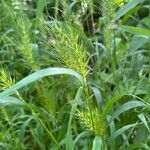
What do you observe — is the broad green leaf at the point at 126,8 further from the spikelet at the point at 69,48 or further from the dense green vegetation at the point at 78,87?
the spikelet at the point at 69,48

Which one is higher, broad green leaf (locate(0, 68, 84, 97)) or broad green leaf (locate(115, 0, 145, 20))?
broad green leaf (locate(115, 0, 145, 20))

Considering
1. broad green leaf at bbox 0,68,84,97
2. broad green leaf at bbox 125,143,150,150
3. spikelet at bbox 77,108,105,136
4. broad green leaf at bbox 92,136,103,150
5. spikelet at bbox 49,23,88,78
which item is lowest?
broad green leaf at bbox 125,143,150,150

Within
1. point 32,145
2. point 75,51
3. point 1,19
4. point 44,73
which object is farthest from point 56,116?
point 1,19

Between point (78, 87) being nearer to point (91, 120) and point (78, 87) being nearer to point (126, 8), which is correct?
point (126, 8)

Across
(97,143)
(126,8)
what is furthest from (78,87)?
(97,143)

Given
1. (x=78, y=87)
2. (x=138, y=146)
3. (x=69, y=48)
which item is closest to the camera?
(x=69, y=48)

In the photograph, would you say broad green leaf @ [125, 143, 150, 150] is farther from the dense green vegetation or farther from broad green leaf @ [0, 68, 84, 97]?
broad green leaf @ [0, 68, 84, 97]

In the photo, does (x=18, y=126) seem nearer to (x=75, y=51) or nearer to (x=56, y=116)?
(x=56, y=116)

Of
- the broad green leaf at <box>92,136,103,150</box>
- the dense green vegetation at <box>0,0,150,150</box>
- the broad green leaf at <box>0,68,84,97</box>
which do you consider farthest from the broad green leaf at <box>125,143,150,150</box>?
the broad green leaf at <box>0,68,84,97</box>

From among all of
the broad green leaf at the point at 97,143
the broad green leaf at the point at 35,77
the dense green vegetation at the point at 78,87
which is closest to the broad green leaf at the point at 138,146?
the dense green vegetation at the point at 78,87

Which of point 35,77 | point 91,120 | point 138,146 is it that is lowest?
point 138,146
